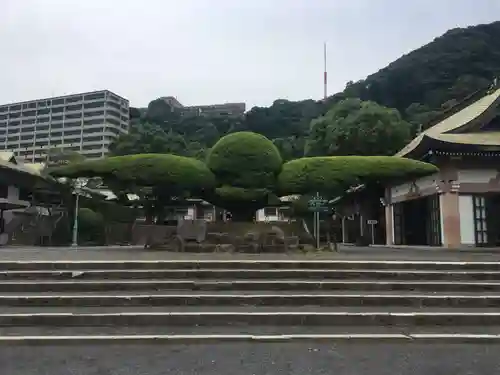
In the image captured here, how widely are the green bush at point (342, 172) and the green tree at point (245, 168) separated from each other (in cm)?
60

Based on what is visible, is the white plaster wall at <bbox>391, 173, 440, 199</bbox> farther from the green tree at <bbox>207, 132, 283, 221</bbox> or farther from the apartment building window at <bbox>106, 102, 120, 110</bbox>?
the apartment building window at <bbox>106, 102, 120, 110</bbox>

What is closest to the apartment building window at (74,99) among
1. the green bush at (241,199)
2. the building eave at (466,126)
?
the building eave at (466,126)

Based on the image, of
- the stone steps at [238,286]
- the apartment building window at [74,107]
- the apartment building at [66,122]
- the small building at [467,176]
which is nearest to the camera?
the stone steps at [238,286]

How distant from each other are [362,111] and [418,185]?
12605mm

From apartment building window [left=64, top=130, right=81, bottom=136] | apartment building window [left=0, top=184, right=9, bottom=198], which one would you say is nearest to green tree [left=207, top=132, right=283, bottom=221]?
apartment building window [left=0, top=184, right=9, bottom=198]

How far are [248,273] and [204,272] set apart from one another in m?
0.85

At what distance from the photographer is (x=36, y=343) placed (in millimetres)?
6305

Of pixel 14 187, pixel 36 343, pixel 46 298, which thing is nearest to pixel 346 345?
pixel 36 343

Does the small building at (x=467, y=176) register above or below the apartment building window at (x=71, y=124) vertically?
below

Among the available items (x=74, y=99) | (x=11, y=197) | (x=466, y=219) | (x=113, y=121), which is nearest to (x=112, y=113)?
(x=113, y=121)

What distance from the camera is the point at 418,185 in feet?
74.7

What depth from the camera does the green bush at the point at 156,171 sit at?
53.8 feet

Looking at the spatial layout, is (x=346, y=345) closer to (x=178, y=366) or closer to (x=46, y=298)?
(x=178, y=366)

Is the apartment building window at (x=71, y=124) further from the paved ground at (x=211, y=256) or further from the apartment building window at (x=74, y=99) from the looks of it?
the paved ground at (x=211, y=256)
